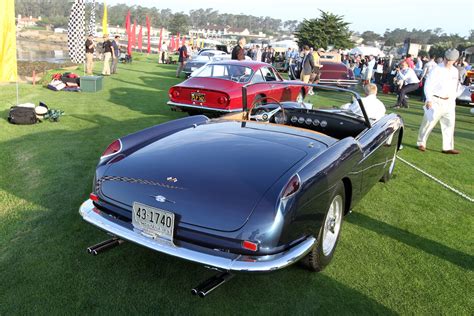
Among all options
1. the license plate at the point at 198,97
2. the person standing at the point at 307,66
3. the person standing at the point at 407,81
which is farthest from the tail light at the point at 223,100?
the person standing at the point at 407,81

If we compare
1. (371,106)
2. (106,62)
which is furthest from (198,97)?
(106,62)

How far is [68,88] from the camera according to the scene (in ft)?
39.0

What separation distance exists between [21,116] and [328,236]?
613 centimetres

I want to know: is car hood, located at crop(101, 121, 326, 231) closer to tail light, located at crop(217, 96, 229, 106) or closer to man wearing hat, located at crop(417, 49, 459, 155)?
tail light, located at crop(217, 96, 229, 106)

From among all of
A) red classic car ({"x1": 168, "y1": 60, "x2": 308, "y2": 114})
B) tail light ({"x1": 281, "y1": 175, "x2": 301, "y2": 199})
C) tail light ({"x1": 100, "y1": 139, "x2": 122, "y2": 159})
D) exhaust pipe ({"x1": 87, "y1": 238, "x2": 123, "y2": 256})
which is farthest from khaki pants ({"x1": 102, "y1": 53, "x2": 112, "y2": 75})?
tail light ({"x1": 281, "y1": 175, "x2": 301, "y2": 199})

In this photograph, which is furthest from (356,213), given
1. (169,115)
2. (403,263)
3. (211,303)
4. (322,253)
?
(169,115)

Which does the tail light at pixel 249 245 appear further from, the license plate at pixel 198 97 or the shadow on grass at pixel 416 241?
the license plate at pixel 198 97

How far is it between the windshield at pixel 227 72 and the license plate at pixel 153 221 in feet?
20.8

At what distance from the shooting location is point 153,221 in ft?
8.52

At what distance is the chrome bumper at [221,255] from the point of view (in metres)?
2.37

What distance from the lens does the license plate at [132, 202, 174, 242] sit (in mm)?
2531

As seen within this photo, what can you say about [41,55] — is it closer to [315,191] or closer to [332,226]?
[332,226]

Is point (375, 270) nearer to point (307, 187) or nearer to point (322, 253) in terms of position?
point (322, 253)

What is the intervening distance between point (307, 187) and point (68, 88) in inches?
433
